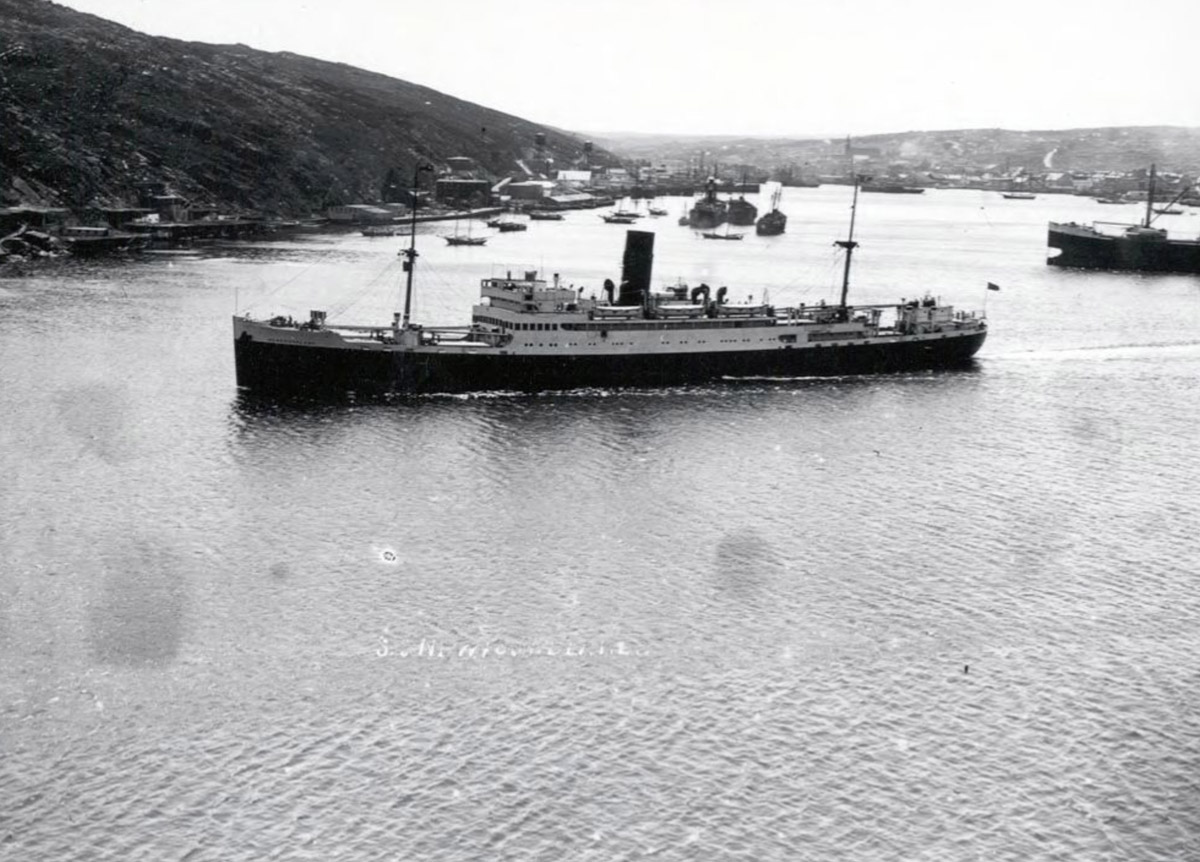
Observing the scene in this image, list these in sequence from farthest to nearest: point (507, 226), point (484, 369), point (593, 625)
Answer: point (507, 226) → point (484, 369) → point (593, 625)

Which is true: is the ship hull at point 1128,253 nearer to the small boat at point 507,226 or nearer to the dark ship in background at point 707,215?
the dark ship in background at point 707,215

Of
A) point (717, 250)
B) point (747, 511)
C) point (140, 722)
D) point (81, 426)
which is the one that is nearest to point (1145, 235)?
point (717, 250)

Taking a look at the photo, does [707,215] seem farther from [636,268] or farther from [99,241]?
[636,268]

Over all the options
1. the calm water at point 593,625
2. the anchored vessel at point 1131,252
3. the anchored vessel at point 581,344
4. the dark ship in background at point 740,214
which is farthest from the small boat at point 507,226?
the calm water at point 593,625

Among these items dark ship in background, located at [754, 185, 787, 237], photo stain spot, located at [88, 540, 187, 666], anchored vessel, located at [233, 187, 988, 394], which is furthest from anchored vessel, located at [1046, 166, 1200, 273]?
photo stain spot, located at [88, 540, 187, 666]

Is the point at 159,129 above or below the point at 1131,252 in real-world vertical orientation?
above

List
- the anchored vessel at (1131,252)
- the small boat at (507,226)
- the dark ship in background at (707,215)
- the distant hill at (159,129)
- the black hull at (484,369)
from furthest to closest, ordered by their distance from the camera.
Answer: the dark ship in background at (707,215) → the small boat at (507,226) → the anchored vessel at (1131,252) → the distant hill at (159,129) → the black hull at (484,369)

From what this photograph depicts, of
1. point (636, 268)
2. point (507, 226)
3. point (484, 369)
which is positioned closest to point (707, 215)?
point (507, 226)

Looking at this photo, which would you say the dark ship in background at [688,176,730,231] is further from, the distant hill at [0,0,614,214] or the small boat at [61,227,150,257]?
the small boat at [61,227,150,257]
